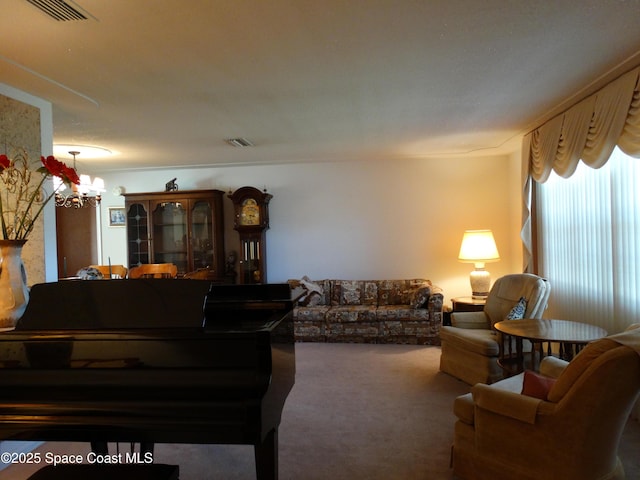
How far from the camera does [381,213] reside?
5871mm

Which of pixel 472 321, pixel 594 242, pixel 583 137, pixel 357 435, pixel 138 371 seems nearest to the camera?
pixel 138 371

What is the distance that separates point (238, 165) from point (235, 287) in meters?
3.73

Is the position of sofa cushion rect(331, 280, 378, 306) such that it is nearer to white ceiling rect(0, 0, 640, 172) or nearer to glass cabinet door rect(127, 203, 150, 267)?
white ceiling rect(0, 0, 640, 172)

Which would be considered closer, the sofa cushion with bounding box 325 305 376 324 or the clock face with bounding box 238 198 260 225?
the sofa cushion with bounding box 325 305 376 324

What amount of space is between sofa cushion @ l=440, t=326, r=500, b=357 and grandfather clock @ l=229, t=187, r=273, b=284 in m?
2.81

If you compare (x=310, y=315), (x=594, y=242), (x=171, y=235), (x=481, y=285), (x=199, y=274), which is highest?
(x=171, y=235)

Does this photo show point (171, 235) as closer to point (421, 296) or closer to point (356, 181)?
point (356, 181)

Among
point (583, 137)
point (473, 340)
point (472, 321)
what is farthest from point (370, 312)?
point (583, 137)

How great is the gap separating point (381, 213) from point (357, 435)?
3.51 m

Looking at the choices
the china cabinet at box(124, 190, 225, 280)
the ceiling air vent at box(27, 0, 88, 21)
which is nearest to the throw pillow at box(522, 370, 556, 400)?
the ceiling air vent at box(27, 0, 88, 21)

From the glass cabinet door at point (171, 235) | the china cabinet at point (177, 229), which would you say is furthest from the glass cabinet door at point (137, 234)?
the glass cabinet door at point (171, 235)

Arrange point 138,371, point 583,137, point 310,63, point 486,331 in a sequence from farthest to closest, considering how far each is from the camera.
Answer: point 486,331, point 583,137, point 310,63, point 138,371

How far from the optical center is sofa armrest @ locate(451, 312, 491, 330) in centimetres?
420

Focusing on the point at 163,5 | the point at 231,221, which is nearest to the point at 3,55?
→ the point at 163,5
